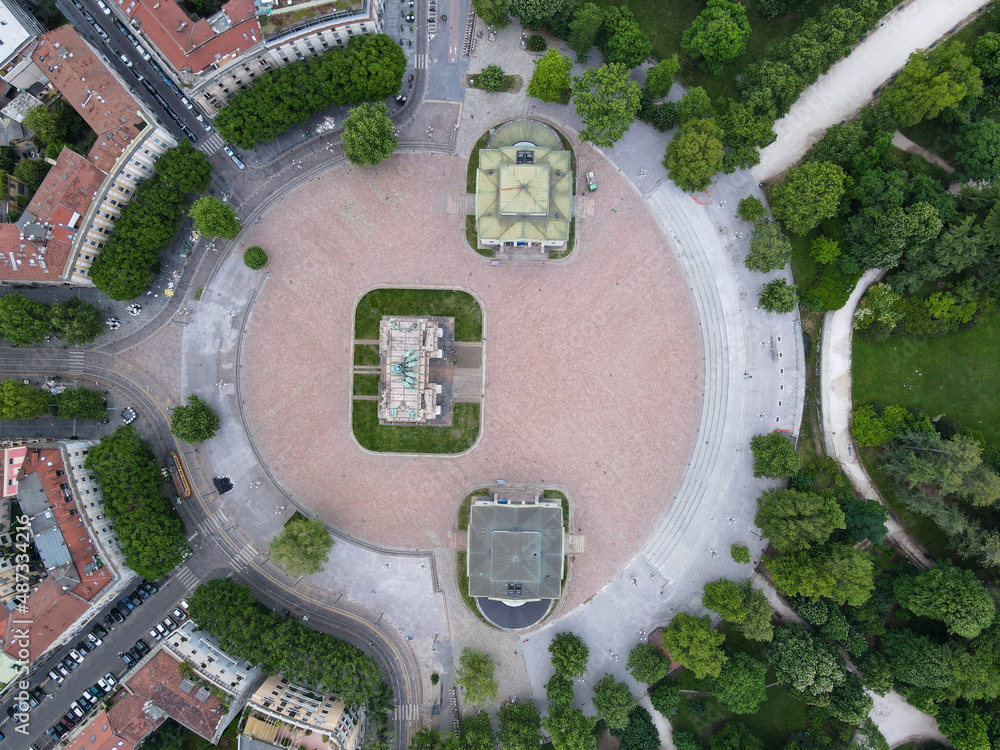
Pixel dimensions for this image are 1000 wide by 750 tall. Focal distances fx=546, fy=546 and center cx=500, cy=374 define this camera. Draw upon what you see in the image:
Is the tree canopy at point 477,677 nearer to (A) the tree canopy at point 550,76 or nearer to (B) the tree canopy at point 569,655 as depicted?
(B) the tree canopy at point 569,655

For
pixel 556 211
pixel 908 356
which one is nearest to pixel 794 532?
pixel 908 356

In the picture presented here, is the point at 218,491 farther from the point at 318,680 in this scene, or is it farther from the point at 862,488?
the point at 862,488

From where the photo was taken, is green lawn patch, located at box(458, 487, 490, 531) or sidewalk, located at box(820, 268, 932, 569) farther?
green lawn patch, located at box(458, 487, 490, 531)

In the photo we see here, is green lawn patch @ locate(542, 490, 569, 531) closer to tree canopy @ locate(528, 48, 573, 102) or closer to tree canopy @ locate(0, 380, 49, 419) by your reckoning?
tree canopy @ locate(528, 48, 573, 102)

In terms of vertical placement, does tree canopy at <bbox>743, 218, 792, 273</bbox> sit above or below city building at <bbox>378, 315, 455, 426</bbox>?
above

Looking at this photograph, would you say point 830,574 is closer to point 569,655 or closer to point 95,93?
point 569,655

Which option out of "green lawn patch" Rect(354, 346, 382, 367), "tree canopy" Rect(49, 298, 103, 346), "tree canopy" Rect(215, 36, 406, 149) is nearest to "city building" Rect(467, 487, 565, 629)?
"green lawn patch" Rect(354, 346, 382, 367)
